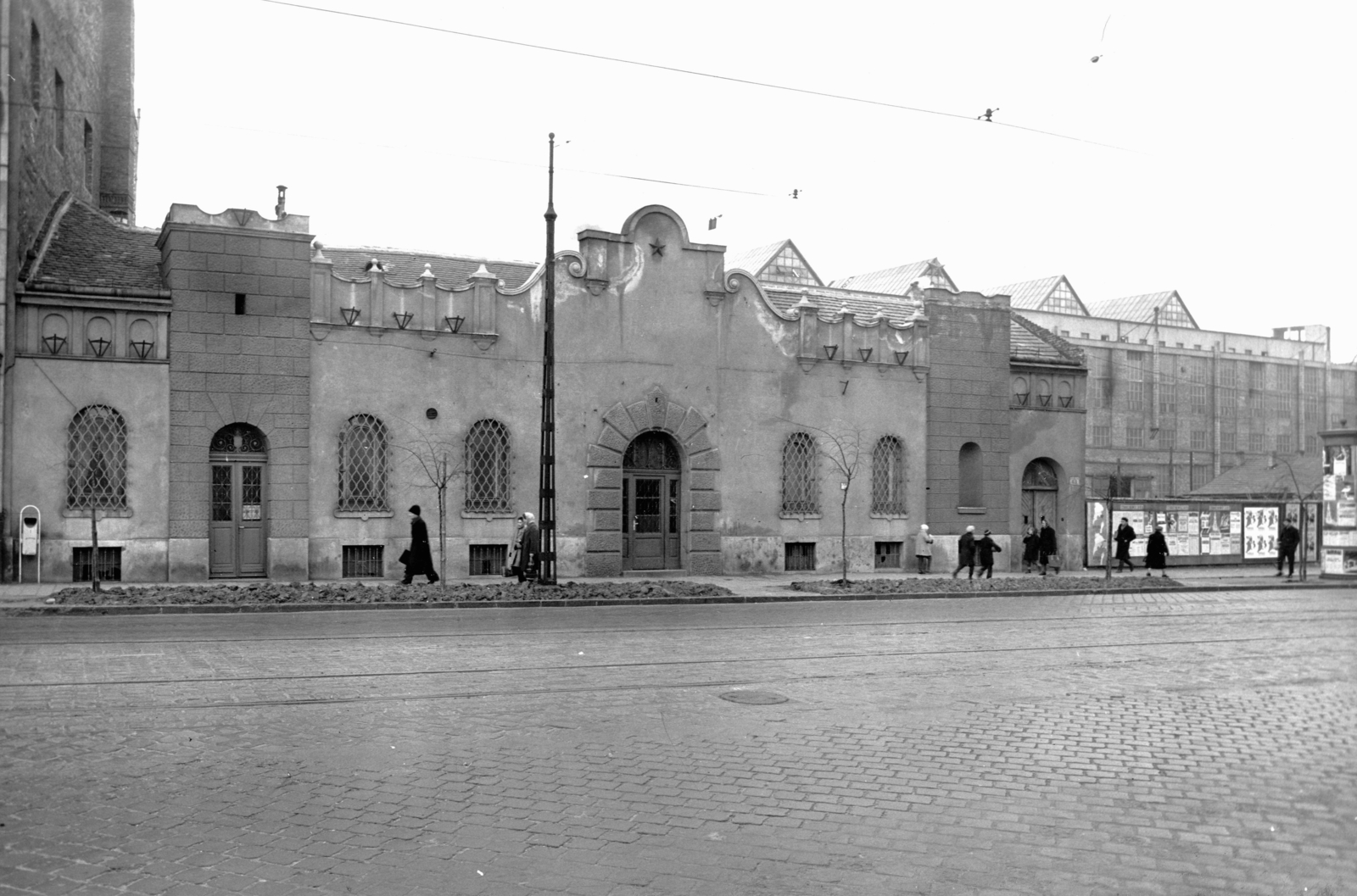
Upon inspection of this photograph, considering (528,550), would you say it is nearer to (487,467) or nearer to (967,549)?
(487,467)

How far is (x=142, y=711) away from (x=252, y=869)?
473 cm

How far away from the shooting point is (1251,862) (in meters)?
6.59

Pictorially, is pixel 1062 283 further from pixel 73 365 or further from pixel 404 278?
pixel 73 365

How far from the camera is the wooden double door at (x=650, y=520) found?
30094 mm

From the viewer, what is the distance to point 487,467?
2839 cm

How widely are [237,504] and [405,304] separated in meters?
5.57

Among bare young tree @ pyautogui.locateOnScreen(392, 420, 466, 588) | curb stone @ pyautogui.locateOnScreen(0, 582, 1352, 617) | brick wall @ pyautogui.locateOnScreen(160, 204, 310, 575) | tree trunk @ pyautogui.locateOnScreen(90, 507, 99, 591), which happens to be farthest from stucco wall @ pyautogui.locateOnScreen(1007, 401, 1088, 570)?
tree trunk @ pyautogui.locateOnScreen(90, 507, 99, 591)

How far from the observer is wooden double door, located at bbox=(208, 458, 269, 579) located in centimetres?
2612

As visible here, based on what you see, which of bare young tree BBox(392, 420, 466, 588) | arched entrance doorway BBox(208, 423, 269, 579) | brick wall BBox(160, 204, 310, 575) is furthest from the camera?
bare young tree BBox(392, 420, 466, 588)

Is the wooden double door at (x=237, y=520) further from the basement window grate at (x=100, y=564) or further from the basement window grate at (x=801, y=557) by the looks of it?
the basement window grate at (x=801, y=557)

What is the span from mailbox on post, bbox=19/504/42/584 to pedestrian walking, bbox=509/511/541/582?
30.2 feet

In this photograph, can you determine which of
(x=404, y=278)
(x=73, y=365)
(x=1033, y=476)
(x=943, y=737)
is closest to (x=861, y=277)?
(x=1033, y=476)

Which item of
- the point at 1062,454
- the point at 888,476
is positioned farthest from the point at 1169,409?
the point at 888,476

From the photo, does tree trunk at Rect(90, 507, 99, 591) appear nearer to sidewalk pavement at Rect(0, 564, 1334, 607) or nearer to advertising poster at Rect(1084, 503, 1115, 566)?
sidewalk pavement at Rect(0, 564, 1334, 607)
